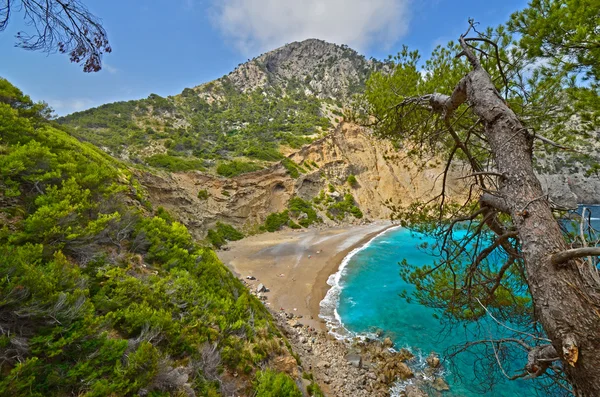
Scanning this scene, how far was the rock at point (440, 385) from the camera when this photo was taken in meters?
7.48

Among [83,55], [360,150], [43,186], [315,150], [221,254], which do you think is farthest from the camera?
[360,150]

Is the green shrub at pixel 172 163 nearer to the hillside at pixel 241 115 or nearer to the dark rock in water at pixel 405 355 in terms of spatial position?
the hillside at pixel 241 115

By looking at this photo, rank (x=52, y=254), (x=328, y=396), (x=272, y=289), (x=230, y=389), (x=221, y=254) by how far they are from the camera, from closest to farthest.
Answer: (x=52, y=254) → (x=230, y=389) → (x=328, y=396) → (x=272, y=289) → (x=221, y=254)

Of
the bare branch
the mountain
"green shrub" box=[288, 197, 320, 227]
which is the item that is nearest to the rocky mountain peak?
the mountain

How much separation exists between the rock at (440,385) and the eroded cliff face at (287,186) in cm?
1061

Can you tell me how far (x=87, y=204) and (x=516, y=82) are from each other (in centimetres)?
724

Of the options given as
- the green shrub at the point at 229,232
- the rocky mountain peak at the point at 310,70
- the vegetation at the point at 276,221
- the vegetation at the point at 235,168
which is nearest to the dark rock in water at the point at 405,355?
the green shrub at the point at 229,232

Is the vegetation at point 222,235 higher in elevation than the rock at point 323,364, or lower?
higher

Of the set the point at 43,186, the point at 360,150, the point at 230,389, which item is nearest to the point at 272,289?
the point at 230,389

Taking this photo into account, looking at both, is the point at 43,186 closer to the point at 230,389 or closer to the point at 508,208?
the point at 230,389

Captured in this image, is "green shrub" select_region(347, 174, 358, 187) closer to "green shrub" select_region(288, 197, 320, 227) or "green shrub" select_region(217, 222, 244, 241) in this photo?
"green shrub" select_region(288, 197, 320, 227)

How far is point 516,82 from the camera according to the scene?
12.6 ft

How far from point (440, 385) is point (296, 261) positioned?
12.1 meters

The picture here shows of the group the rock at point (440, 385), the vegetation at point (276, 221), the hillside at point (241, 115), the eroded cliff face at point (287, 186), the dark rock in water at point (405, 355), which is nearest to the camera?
the rock at point (440, 385)
